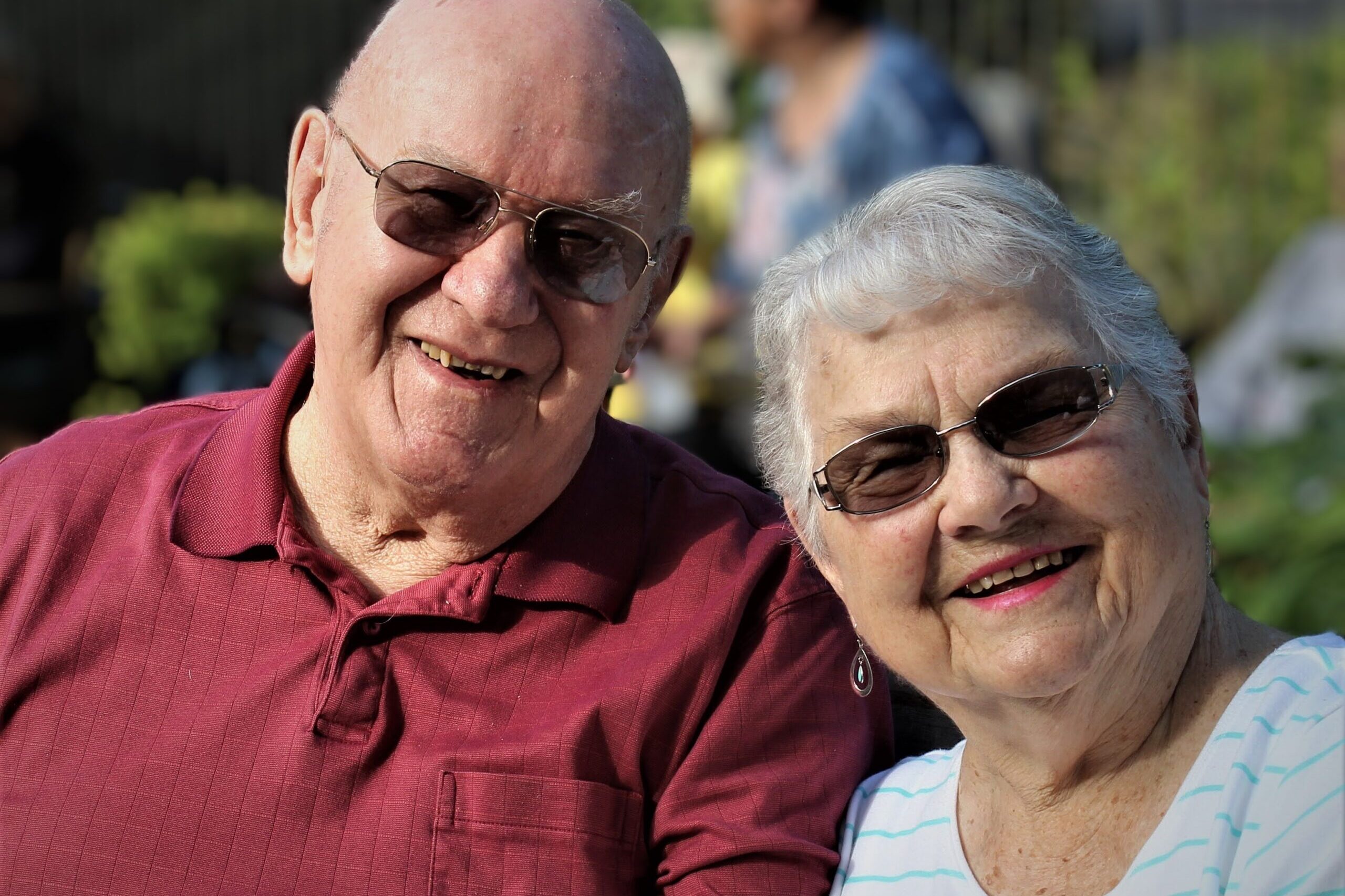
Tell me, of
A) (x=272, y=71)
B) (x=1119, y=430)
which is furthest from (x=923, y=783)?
(x=272, y=71)

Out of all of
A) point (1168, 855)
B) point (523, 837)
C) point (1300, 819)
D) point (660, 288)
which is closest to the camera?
point (1300, 819)

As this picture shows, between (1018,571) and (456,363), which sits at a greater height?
(456,363)

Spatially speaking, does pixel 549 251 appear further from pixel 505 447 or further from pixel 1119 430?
pixel 1119 430

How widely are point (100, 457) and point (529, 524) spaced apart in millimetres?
747

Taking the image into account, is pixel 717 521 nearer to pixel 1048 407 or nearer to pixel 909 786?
pixel 909 786

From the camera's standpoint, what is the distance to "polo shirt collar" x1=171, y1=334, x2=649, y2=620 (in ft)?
7.74

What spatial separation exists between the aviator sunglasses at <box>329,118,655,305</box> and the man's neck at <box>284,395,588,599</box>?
1.08 ft

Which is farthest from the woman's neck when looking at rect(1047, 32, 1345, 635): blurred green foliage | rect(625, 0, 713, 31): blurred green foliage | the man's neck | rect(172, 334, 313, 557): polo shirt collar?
rect(625, 0, 713, 31): blurred green foliage

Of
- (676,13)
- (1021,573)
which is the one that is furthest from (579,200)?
(676,13)

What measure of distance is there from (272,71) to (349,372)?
7.57m

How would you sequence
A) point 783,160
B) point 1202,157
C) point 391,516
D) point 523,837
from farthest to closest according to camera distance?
point 1202,157 < point 783,160 < point 391,516 < point 523,837

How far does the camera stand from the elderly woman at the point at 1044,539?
6.46 feet

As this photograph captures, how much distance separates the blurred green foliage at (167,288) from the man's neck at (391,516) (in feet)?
15.9

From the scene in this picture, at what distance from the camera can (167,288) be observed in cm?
754
